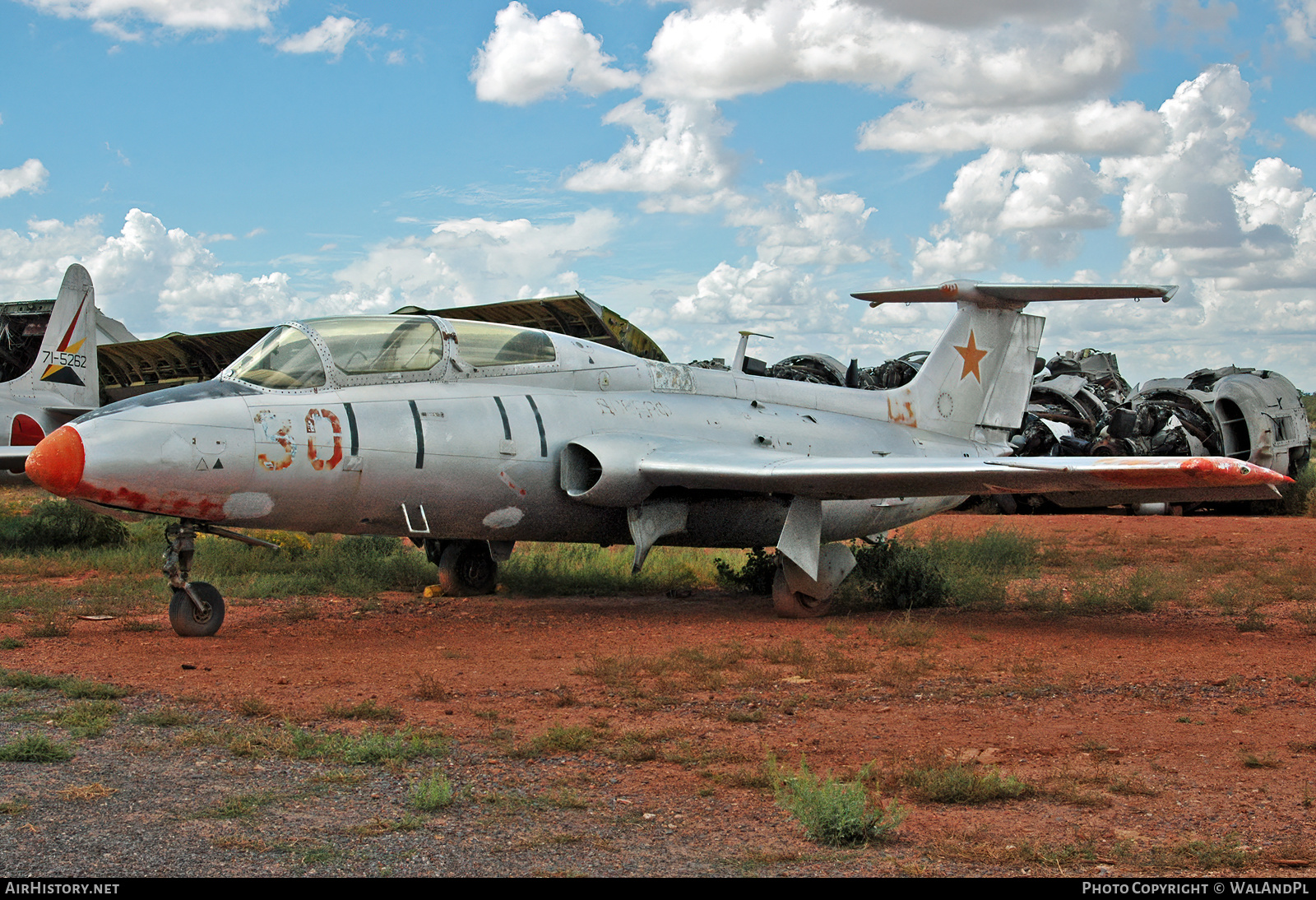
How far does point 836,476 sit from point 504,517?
2950mm

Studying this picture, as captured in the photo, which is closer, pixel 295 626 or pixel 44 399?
pixel 295 626

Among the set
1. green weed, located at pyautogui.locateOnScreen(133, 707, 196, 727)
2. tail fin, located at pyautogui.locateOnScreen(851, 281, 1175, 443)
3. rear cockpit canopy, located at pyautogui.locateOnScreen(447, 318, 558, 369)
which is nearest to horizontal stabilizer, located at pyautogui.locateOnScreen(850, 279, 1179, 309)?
tail fin, located at pyautogui.locateOnScreen(851, 281, 1175, 443)

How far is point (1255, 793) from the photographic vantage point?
4.59 m

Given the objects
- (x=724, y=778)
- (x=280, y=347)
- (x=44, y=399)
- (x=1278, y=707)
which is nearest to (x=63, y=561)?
(x=44, y=399)

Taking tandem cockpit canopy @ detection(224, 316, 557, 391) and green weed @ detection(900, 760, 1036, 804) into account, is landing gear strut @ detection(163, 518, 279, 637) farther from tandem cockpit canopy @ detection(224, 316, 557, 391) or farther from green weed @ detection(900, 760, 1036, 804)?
green weed @ detection(900, 760, 1036, 804)

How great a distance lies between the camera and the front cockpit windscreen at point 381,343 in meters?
8.75

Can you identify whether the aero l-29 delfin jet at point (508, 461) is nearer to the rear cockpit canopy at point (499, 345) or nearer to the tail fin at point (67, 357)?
the rear cockpit canopy at point (499, 345)

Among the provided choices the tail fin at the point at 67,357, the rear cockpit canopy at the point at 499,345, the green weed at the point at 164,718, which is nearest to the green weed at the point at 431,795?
the green weed at the point at 164,718

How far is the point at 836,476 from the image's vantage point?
9.21m

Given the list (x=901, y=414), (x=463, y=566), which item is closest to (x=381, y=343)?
(x=463, y=566)

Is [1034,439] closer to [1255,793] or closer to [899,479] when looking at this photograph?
[899,479]

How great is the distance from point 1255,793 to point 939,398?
9.17 meters

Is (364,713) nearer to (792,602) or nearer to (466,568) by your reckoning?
(792,602)

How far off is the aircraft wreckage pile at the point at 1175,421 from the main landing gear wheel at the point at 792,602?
458 inches
